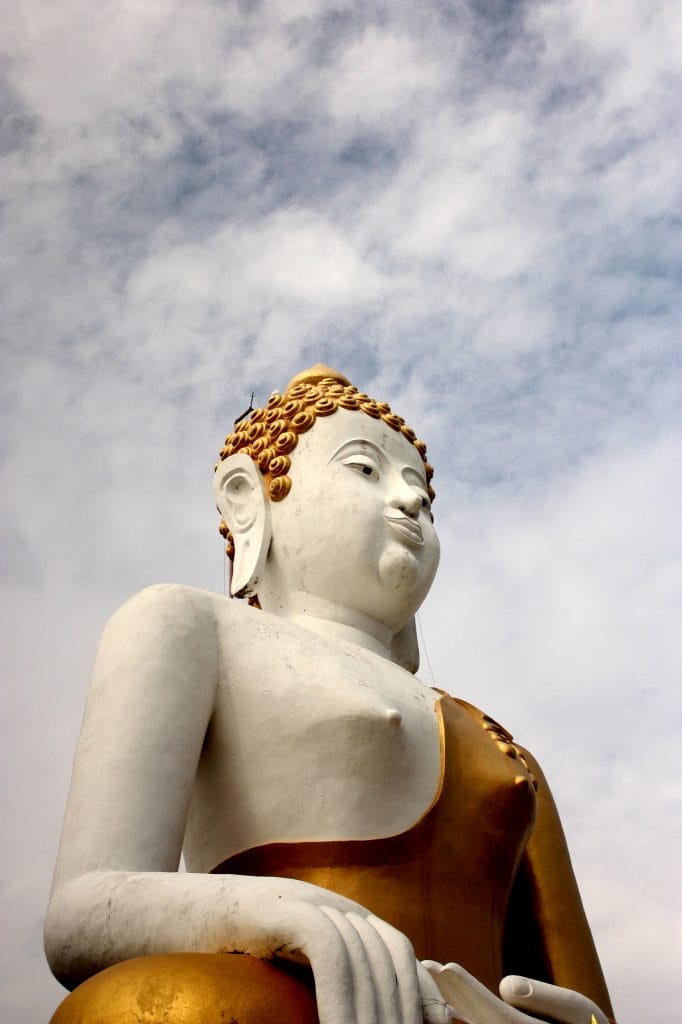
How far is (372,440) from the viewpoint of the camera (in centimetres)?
614

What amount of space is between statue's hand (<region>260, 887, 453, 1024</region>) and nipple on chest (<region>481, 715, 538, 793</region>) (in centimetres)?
172

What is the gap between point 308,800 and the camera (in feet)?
15.5

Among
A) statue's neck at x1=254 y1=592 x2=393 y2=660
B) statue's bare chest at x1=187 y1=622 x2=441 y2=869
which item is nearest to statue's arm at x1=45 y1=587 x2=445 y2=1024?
statue's bare chest at x1=187 y1=622 x2=441 y2=869

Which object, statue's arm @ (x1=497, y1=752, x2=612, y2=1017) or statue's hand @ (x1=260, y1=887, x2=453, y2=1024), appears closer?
statue's hand @ (x1=260, y1=887, x2=453, y2=1024)

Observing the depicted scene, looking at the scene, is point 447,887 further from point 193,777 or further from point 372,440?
point 372,440

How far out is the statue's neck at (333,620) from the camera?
18.8 feet

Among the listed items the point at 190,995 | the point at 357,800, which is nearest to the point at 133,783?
the point at 357,800

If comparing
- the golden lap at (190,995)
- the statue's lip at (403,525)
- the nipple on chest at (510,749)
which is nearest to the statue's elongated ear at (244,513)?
the statue's lip at (403,525)

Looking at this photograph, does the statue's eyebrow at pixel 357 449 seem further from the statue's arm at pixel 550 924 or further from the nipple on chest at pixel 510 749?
the statue's arm at pixel 550 924

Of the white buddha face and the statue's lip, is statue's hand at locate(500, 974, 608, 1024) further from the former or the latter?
the statue's lip

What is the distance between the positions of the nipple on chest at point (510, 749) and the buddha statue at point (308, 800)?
0.02 meters

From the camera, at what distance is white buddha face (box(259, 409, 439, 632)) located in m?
5.73

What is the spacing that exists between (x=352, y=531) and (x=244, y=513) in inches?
27.1

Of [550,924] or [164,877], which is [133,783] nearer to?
[164,877]
